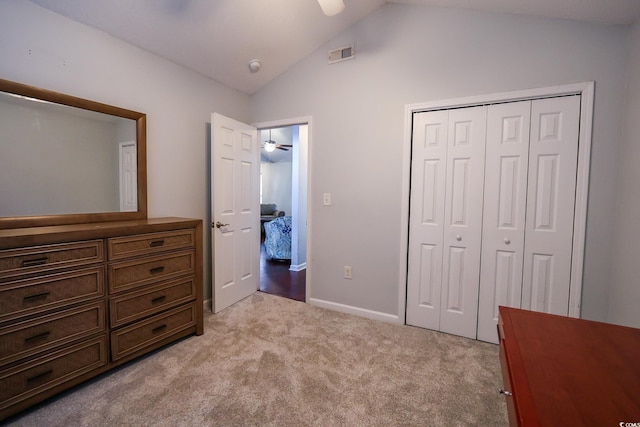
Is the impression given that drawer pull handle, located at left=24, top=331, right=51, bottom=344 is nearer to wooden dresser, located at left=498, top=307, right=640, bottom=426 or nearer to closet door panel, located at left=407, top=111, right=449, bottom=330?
wooden dresser, located at left=498, top=307, right=640, bottom=426

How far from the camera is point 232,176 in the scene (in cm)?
288

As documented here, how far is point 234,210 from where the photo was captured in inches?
115

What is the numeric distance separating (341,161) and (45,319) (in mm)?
2418

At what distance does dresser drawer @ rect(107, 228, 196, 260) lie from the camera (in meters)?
1.78

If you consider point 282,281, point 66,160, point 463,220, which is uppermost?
point 66,160

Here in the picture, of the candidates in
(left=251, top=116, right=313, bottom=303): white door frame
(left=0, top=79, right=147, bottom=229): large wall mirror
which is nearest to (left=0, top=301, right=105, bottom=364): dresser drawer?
(left=0, top=79, right=147, bottom=229): large wall mirror

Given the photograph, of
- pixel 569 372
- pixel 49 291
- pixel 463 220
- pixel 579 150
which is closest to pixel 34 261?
pixel 49 291

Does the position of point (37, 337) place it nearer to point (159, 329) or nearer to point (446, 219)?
point (159, 329)

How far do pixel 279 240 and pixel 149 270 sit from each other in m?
2.98

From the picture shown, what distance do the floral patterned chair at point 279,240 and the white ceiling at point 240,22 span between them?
2518mm

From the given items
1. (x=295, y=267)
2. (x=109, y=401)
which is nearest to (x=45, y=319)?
(x=109, y=401)

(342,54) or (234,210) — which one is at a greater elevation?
(342,54)

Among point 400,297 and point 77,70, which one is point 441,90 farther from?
point 77,70

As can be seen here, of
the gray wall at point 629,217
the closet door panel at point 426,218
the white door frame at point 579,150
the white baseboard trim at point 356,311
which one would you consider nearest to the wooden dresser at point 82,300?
the white baseboard trim at point 356,311
